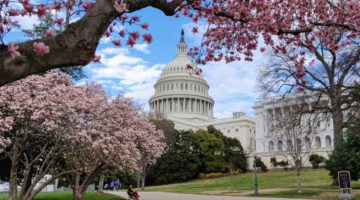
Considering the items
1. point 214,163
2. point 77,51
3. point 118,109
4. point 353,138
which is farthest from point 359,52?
point 214,163

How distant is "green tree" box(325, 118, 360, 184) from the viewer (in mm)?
30250

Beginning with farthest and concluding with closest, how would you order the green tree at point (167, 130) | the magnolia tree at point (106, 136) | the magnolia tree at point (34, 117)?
the green tree at point (167, 130) < the magnolia tree at point (106, 136) < the magnolia tree at point (34, 117)

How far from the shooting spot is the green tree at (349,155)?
30.2 m

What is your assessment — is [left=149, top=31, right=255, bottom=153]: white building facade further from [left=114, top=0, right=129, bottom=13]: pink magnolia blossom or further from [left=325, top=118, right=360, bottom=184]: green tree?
[left=114, top=0, right=129, bottom=13]: pink magnolia blossom

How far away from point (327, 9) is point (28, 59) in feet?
25.2

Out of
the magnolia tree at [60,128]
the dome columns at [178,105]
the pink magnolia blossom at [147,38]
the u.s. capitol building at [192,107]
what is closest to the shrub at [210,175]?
the magnolia tree at [60,128]

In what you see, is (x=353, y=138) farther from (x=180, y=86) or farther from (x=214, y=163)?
(x=180, y=86)

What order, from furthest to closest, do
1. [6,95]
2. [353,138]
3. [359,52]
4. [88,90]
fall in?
[353,138], [88,90], [6,95], [359,52]

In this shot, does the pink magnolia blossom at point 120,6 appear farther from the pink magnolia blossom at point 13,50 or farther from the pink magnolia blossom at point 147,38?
the pink magnolia blossom at point 13,50

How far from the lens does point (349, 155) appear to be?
30547 millimetres

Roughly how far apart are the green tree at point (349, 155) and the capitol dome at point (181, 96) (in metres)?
93.8

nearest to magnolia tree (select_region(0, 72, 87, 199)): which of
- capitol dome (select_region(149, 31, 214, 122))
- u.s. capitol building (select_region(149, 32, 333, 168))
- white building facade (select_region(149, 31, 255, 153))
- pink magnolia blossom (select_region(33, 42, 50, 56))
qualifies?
pink magnolia blossom (select_region(33, 42, 50, 56))

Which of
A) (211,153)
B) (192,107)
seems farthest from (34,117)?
(192,107)

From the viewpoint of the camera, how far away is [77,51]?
4.83 metres
